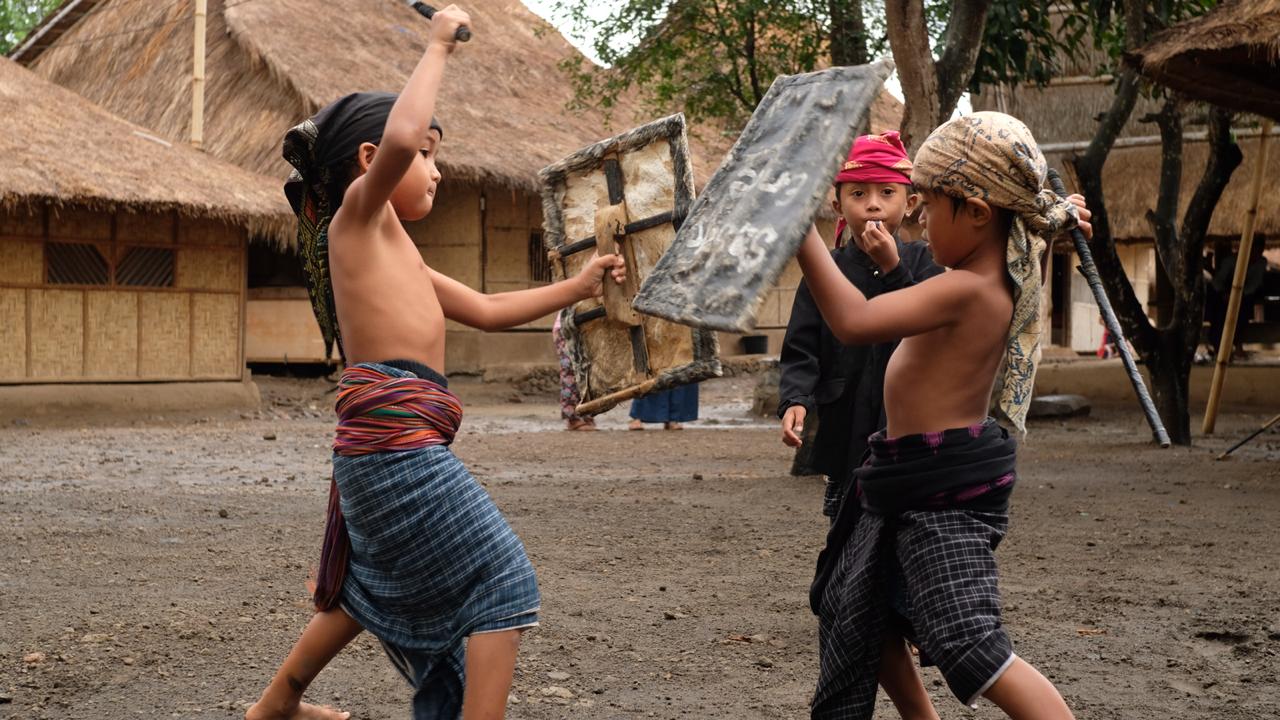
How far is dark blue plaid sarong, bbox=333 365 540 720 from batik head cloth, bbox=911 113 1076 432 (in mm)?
1057

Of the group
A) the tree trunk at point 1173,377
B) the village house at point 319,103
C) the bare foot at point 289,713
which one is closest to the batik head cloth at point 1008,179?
the bare foot at point 289,713

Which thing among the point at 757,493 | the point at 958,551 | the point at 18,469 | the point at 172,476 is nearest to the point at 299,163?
the point at 958,551

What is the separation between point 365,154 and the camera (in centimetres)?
280

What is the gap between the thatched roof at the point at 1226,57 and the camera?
283 inches

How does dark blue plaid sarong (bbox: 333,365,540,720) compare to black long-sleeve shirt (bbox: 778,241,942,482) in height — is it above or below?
below

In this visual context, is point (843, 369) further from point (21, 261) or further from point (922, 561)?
point (21, 261)

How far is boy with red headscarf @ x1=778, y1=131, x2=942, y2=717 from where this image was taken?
3.40 metres

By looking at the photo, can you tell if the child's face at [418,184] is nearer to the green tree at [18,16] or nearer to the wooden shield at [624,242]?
the wooden shield at [624,242]

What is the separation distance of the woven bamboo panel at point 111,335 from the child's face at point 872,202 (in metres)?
11.6

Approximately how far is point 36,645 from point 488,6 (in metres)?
18.8

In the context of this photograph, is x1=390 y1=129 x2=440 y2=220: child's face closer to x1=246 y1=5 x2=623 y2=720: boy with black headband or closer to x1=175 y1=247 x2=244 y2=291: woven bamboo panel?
x1=246 y1=5 x2=623 y2=720: boy with black headband

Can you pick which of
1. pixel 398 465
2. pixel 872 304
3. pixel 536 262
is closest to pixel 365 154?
pixel 398 465

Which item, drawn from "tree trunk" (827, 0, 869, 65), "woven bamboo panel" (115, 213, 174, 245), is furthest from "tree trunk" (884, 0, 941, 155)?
"woven bamboo panel" (115, 213, 174, 245)

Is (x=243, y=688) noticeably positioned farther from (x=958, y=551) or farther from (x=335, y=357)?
(x=335, y=357)
